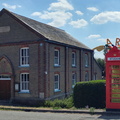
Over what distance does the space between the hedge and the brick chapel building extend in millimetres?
5031

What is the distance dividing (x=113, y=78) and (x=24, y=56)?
10740mm

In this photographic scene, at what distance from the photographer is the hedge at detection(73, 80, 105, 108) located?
14383 mm

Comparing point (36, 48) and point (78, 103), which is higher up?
point (36, 48)

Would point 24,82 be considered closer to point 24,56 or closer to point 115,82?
point 24,56

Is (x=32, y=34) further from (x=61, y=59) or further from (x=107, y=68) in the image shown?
(x=107, y=68)

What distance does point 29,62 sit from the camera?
20547 millimetres

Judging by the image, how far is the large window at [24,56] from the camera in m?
20.8

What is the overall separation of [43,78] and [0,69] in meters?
5.00

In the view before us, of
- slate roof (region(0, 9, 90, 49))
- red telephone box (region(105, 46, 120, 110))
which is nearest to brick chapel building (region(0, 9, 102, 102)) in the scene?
slate roof (region(0, 9, 90, 49))

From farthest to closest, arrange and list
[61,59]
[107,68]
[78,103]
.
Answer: [61,59]
[78,103]
[107,68]

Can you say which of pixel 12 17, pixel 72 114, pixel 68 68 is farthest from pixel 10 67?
pixel 72 114

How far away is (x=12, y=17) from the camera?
2128 centimetres

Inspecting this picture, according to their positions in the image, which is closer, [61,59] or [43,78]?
[43,78]

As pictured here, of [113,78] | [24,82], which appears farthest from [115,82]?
[24,82]
